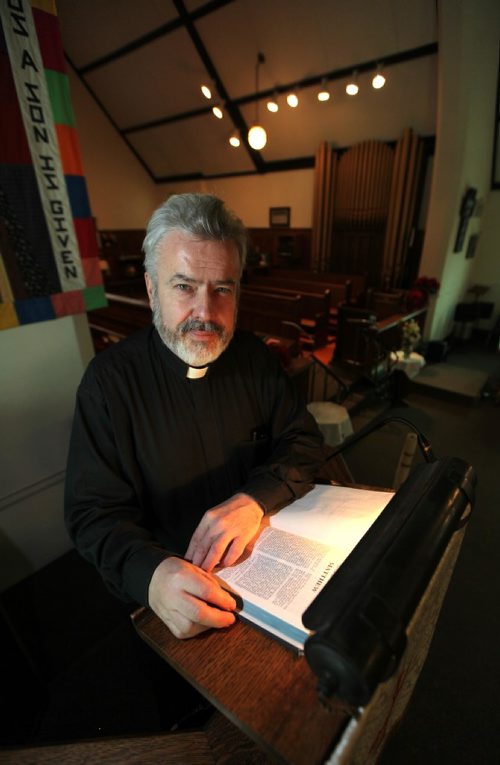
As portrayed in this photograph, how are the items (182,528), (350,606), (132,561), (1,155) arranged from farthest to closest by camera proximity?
(1,155), (182,528), (132,561), (350,606)

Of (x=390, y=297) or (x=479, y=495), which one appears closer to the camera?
(x=479, y=495)

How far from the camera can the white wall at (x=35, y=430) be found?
1790 mm

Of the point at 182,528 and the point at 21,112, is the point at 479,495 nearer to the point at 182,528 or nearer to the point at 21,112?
the point at 182,528

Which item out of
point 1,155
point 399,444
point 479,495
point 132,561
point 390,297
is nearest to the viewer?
point 132,561

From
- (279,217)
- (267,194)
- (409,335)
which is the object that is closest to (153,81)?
(267,194)

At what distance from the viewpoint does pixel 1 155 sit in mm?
1511

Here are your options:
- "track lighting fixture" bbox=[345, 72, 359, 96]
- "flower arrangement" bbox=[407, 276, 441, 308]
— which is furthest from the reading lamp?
"track lighting fixture" bbox=[345, 72, 359, 96]

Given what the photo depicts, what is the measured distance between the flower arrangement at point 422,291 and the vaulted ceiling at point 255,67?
2.70 m

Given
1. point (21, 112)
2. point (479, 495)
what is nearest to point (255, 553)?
point (21, 112)

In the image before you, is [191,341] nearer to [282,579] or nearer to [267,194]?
[282,579]

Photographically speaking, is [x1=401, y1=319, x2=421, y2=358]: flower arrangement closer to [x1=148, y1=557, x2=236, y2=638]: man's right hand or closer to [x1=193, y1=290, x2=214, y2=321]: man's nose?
[x1=193, y1=290, x2=214, y2=321]: man's nose

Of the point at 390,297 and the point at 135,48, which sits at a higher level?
the point at 135,48

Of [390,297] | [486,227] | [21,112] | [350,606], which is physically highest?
[21,112]

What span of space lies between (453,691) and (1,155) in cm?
315
